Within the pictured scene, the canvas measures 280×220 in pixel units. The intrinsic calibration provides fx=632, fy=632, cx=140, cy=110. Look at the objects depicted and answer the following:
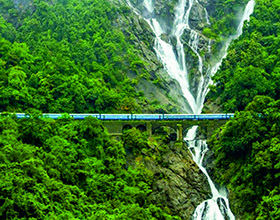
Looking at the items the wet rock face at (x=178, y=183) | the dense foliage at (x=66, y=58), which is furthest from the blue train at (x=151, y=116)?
the wet rock face at (x=178, y=183)

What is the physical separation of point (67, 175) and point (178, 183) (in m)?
13.4

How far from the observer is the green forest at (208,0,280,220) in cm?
5866

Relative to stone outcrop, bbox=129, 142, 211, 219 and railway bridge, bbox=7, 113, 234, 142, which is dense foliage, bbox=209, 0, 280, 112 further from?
stone outcrop, bbox=129, 142, 211, 219

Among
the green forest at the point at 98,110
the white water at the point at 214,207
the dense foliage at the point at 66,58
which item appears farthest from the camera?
the dense foliage at the point at 66,58

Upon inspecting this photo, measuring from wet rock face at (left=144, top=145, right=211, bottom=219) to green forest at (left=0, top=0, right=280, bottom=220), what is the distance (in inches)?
35.3

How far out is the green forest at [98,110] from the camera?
5144 cm

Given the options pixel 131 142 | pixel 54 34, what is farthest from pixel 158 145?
pixel 54 34

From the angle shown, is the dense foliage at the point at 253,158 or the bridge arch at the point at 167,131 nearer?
the dense foliage at the point at 253,158

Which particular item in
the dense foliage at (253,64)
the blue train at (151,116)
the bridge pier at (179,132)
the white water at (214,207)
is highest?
the dense foliage at (253,64)

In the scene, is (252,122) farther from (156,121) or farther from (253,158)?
(156,121)

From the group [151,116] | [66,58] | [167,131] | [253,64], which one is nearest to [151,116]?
[151,116]

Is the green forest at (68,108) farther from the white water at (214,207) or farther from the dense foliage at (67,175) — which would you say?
the white water at (214,207)

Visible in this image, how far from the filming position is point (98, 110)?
7462 cm

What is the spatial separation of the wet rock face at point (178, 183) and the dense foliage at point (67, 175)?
5.35 ft
